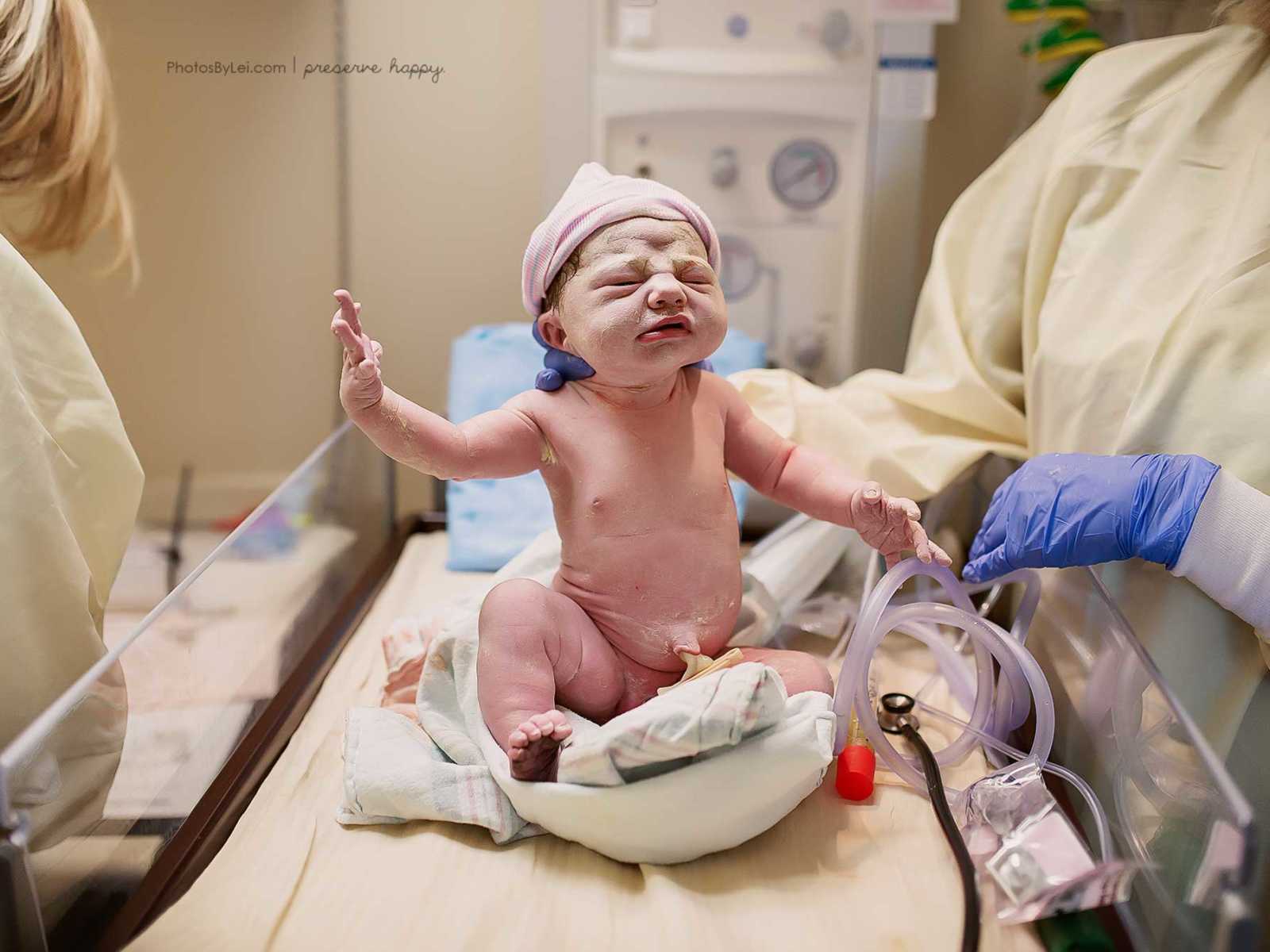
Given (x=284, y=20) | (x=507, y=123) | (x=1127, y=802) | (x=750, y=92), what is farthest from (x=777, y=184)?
(x=1127, y=802)

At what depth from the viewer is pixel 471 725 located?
97 cm

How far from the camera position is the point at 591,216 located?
36.9 inches

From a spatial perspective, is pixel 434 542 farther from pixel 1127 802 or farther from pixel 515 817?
pixel 1127 802

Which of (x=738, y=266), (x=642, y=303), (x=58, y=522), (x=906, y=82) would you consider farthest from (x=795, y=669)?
(x=906, y=82)

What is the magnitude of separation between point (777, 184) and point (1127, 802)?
100 cm

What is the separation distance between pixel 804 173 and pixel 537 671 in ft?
3.17

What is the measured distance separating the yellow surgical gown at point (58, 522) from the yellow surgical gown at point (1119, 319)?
0.75 meters

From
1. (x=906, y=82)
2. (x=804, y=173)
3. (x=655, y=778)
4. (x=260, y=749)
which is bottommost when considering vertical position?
(x=260, y=749)

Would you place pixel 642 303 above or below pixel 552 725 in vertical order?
above

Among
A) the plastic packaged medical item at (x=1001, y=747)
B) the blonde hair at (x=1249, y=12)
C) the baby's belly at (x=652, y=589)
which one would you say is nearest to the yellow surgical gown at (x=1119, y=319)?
the blonde hair at (x=1249, y=12)

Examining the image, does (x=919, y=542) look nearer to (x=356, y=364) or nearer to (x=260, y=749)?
(x=356, y=364)

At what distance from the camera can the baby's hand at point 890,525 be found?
97 cm

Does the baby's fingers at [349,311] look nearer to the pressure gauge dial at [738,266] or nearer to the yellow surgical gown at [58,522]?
the yellow surgical gown at [58,522]

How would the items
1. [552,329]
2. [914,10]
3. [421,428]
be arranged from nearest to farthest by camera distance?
[421,428], [552,329], [914,10]
